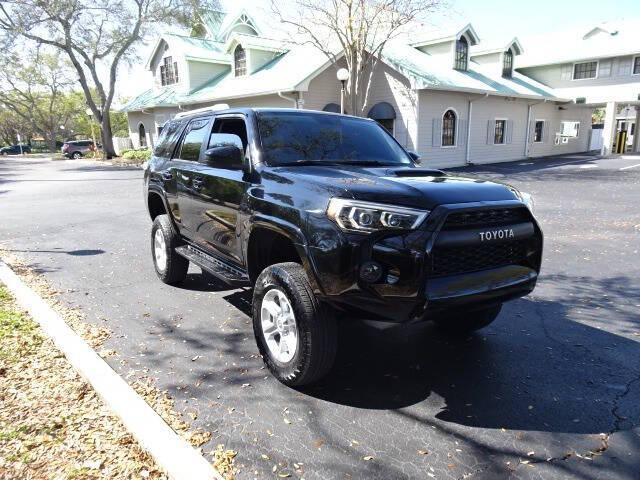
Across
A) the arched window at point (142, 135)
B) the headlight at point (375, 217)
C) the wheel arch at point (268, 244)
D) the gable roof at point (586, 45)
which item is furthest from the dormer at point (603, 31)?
the headlight at point (375, 217)

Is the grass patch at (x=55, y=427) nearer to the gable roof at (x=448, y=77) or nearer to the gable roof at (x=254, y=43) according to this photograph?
the gable roof at (x=448, y=77)

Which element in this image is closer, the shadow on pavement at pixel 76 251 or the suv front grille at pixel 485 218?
the suv front grille at pixel 485 218

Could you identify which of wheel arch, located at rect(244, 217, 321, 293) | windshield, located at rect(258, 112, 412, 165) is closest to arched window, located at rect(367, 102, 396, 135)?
windshield, located at rect(258, 112, 412, 165)

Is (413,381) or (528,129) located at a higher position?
(528,129)

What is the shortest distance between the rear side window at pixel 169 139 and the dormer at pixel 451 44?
21186mm

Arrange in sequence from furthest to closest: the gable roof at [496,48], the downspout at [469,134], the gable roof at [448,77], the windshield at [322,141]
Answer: the gable roof at [496,48], the downspout at [469,134], the gable roof at [448,77], the windshield at [322,141]

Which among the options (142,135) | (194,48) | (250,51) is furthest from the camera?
(142,135)

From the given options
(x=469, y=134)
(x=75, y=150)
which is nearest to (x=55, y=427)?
(x=469, y=134)

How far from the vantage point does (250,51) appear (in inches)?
995

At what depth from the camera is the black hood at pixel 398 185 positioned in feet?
9.95

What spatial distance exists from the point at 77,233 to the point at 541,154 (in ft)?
92.9

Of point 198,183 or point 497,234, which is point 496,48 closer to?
point 198,183

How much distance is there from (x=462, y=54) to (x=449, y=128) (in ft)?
16.6

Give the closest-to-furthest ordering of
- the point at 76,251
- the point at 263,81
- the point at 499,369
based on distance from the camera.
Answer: the point at 499,369 → the point at 76,251 → the point at 263,81
